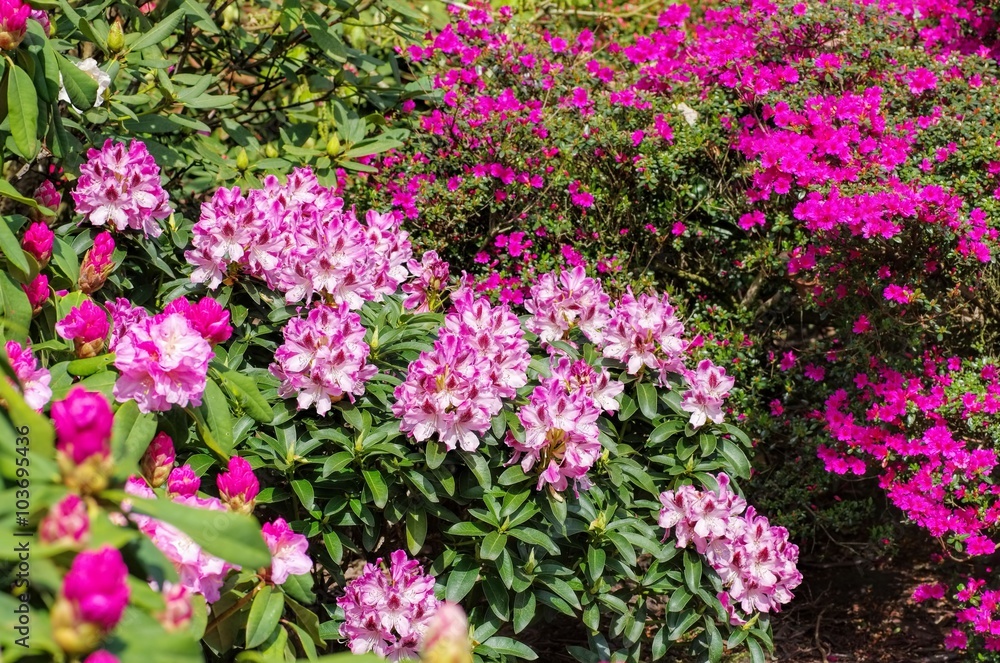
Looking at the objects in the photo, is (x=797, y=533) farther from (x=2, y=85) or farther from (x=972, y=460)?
(x=2, y=85)

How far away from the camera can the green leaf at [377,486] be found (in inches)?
88.1

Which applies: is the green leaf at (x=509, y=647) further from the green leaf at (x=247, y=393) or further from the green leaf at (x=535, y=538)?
the green leaf at (x=247, y=393)

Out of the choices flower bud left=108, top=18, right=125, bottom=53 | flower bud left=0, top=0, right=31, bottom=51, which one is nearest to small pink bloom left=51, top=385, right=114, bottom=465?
flower bud left=0, top=0, right=31, bottom=51

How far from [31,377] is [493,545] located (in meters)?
1.06

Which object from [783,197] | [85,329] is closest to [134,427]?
[85,329]

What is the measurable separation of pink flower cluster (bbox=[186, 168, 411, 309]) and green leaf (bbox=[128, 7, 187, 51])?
59 centimetres

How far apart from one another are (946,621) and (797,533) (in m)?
0.64

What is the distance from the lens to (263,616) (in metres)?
1.78

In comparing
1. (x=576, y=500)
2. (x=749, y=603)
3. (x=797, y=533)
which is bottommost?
(x=797, y=533)

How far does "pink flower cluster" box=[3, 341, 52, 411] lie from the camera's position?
1.74 metres

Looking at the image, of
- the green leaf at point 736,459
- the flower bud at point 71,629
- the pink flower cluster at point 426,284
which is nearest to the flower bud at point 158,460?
the flower bud at point 71,629

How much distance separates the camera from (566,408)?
2.28m

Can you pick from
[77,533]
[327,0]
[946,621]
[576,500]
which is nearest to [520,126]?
[327,0]

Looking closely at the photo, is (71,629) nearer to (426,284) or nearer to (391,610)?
(391,610)
